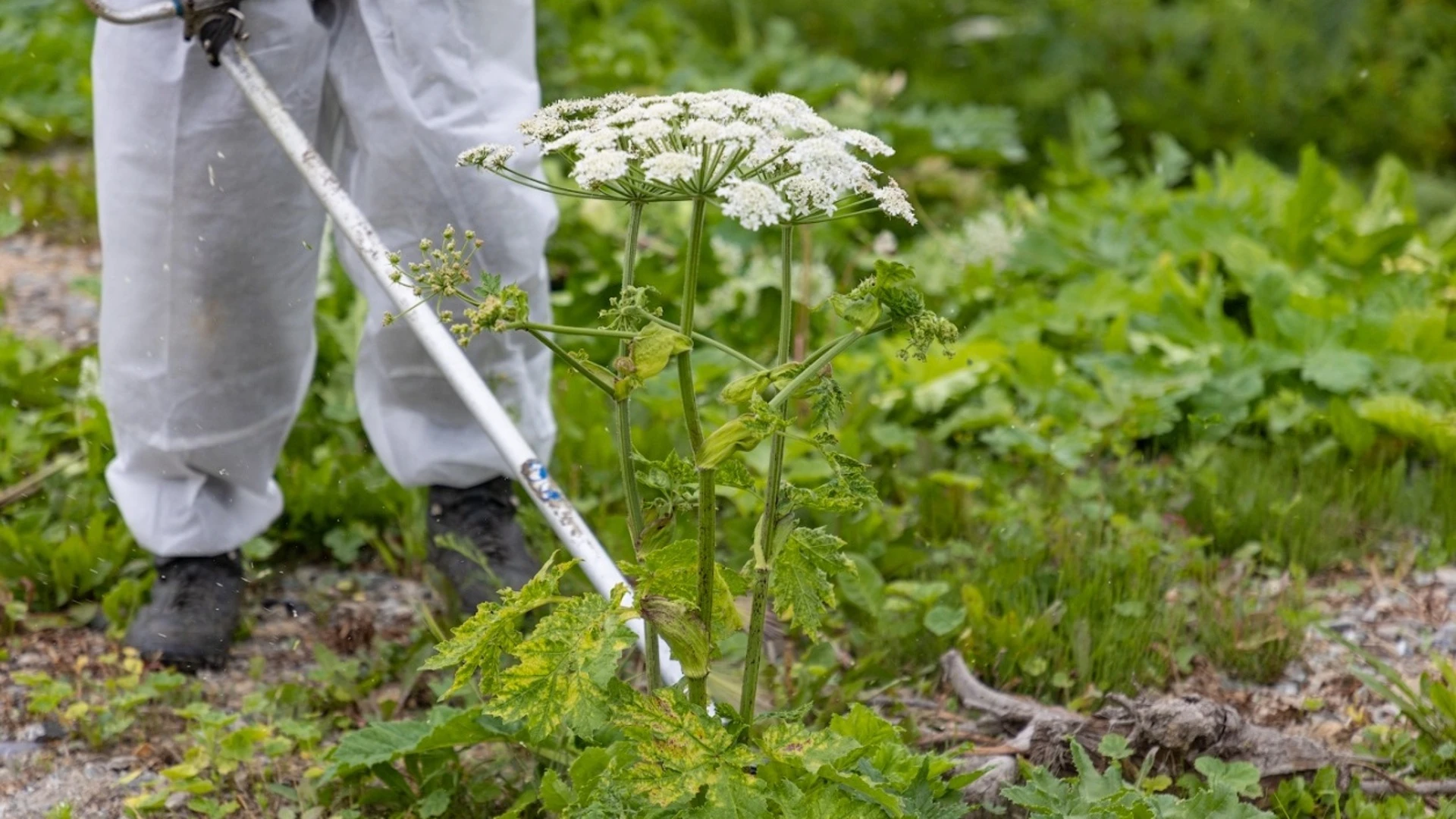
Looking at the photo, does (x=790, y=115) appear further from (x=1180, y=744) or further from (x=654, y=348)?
(x=1180, y=744)

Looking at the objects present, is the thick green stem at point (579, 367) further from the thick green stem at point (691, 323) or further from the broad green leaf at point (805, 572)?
the broad green leaf at point (805, 572)

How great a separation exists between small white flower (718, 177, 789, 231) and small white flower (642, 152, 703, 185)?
4 centimetres

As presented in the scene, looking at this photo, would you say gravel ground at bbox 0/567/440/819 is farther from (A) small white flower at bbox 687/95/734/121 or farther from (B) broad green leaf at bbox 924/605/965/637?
(A) small white flower at bbox 687/95/734/121

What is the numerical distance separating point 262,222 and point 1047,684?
141 centimetres

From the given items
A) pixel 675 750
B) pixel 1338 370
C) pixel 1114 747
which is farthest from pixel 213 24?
pixel 1338 370

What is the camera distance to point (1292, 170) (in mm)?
4922

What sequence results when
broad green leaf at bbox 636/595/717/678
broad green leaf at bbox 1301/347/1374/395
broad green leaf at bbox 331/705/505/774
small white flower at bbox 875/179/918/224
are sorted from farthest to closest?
1. broad green leaf at bbox 1301/347/1374/395
2. broad green leaf at bbox 331/705/505/774
3. broad green leaf at bbox 636/595/717/678
4. small white flower at bbox 875/179/918/224

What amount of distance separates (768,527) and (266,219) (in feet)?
3.65

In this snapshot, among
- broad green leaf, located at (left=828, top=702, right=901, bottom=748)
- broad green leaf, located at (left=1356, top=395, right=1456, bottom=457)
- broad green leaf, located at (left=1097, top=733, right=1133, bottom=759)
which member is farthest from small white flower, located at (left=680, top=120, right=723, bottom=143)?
broad green leaf, located at (left=1356, top=395, right=1456, bottom=457)

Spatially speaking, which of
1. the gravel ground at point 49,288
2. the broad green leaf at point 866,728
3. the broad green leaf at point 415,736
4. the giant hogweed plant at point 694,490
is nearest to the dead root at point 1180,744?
the broad green leaf at point 866,728

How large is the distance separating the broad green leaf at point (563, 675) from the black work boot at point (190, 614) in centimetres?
113

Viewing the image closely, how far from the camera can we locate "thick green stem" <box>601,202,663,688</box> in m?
1.50

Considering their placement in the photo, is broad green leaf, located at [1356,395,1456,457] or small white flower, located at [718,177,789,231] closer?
small white flower, located at [718,177,789,231]

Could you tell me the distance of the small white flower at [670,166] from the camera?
4.29ft
